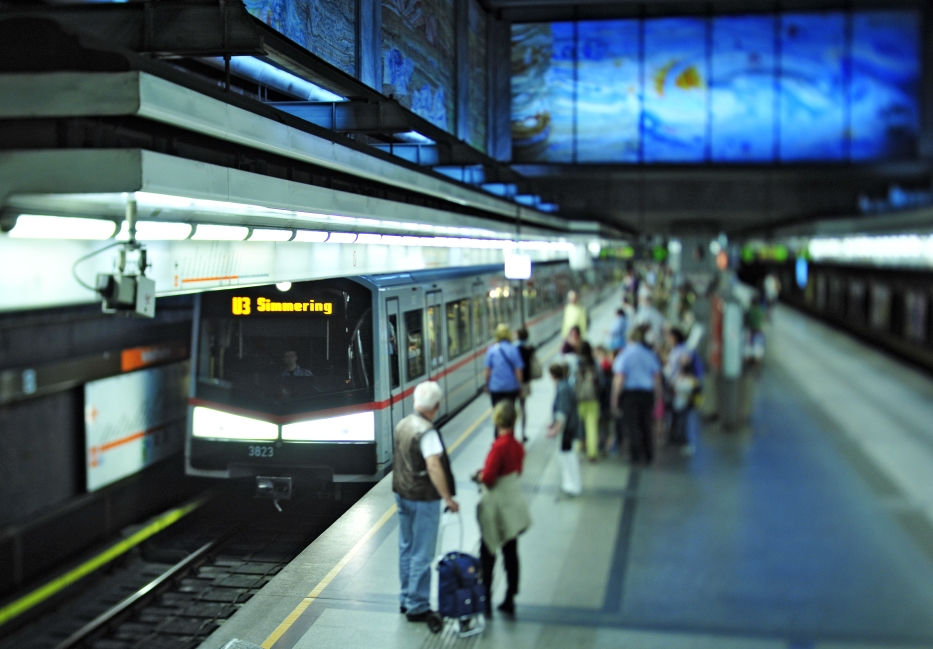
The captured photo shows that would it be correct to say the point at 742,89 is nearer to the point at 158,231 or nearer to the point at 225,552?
the point at 225,552

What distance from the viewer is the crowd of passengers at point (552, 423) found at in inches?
157

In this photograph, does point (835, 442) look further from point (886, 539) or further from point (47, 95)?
point (47, 95)

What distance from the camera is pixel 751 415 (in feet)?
56.4

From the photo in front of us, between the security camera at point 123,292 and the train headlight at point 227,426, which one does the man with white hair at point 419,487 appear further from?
the security camera at point 123,292

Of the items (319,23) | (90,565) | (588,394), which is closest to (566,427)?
(588,394)

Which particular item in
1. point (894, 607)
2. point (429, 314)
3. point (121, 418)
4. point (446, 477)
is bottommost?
point (894, 607)

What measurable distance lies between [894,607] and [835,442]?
25.4 feet

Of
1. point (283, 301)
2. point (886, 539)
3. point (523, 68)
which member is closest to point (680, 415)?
point (886, 539)

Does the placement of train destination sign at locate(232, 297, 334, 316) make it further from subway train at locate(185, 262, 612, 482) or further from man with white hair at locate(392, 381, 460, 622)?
man with white hair at locate(392, 381, 460, 622)

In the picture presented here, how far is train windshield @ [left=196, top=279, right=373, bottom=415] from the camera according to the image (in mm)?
3230

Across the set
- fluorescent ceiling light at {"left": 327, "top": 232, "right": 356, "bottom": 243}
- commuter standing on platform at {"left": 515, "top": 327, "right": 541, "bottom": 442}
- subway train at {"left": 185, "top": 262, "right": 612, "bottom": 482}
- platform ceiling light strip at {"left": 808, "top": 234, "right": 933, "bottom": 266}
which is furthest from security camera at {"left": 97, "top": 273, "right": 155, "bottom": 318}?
platform ceiling light strip at {"left": 808, "top": 234, "right": 933, "bottom": 266}

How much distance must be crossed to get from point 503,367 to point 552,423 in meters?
4.20

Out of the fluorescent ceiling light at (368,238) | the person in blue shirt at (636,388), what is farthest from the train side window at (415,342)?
the person in blue shirt at (636,388)

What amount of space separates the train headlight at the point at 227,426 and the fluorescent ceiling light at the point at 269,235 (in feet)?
2.11
